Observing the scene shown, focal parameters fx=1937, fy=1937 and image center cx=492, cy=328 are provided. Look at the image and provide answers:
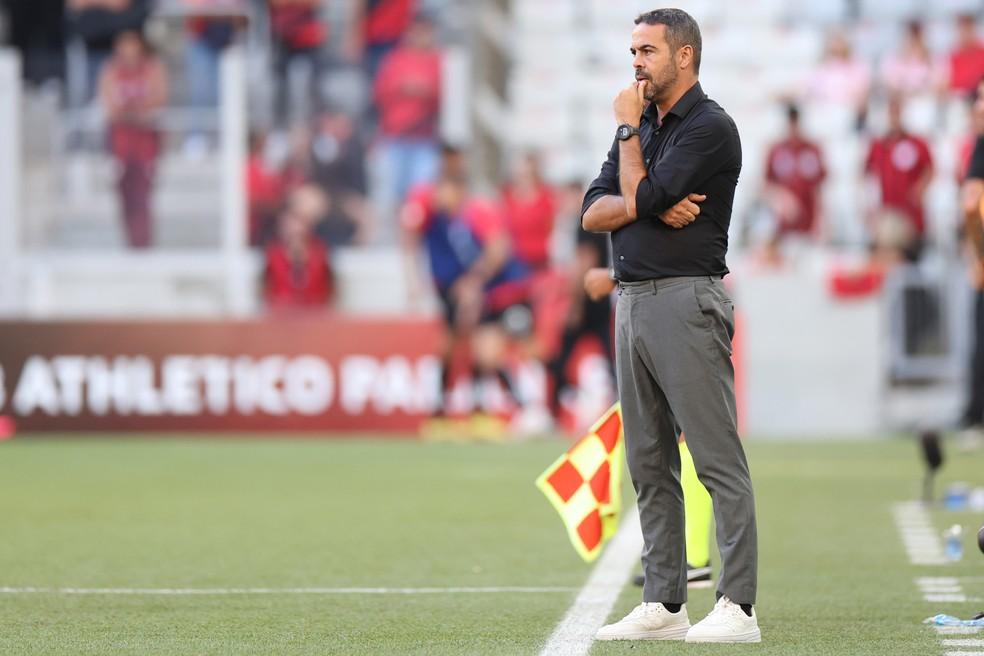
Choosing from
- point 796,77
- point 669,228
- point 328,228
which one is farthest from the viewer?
point 796,77

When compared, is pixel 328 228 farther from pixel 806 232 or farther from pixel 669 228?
pixel 669 228

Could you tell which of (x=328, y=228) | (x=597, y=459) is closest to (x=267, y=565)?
(x=597, y=459)

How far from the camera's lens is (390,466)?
47.0 feet

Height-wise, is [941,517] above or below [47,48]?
below

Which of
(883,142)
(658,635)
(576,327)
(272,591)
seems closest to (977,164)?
(658,635)

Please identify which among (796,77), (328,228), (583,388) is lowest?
(583,388)

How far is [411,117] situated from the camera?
828 inches

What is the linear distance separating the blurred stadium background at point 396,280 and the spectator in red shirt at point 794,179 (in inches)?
1.7

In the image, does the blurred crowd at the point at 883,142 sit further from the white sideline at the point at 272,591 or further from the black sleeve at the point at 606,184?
the black sleeve at the point at 606,184

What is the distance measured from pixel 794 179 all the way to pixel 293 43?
6.43 meters

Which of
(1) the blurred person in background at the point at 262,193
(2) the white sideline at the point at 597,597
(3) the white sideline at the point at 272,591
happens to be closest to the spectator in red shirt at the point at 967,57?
(1) the blurred person in background at the point at 262,193

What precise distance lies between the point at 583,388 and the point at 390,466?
4.02 metres

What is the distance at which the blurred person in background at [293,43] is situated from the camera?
21.9 metres

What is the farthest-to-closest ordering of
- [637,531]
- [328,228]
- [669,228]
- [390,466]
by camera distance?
[328,228] → [390,466] → [637,531] → [669,228]
